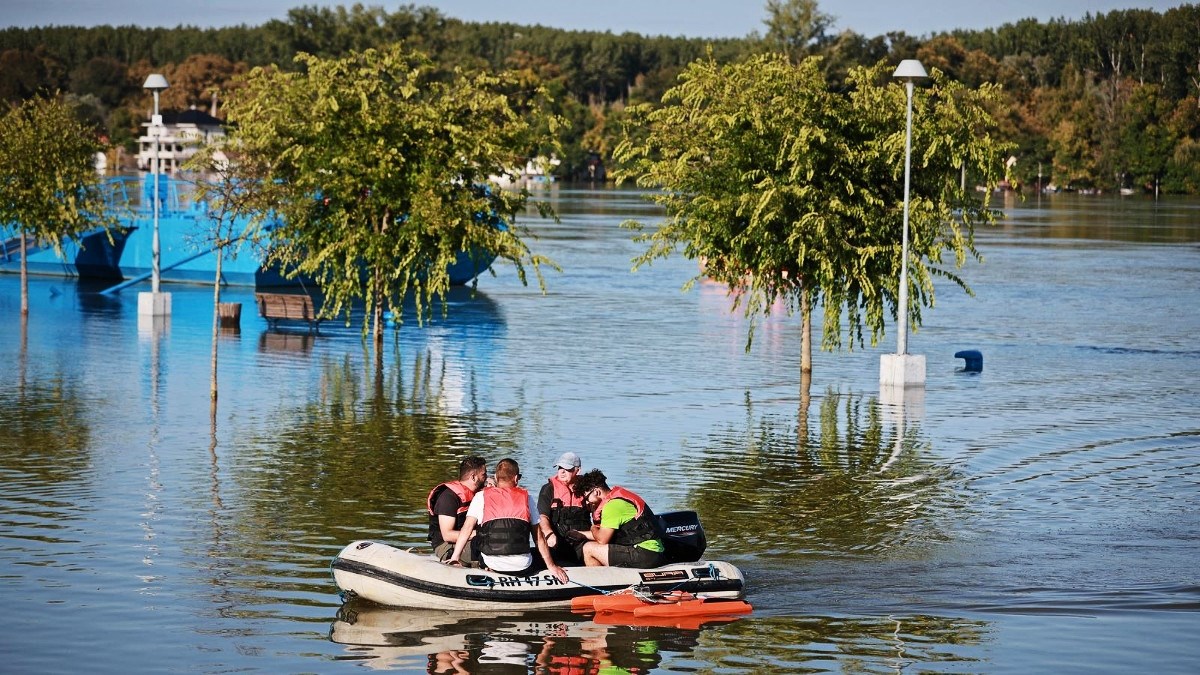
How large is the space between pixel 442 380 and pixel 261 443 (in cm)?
800

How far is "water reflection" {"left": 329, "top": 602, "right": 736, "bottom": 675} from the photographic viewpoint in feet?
45.5

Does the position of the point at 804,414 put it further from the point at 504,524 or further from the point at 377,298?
the point at 504,524

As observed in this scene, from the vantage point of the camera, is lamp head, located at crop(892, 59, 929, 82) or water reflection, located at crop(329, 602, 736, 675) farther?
lamp head, located at crop(892, 59, 929, 82)

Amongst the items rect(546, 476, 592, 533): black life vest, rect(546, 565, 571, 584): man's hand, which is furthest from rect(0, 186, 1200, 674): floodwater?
rect(546, 476, 592, 533): black life vest

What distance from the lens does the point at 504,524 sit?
50.6 feet

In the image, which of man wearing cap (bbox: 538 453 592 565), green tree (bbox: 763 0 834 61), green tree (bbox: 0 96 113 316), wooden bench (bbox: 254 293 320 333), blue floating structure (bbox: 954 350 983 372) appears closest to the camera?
man wearing cap (bbox: 538 453 592 565)

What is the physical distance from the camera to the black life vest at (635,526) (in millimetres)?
15859

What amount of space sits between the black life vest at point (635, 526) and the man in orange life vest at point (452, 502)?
129 centimetres

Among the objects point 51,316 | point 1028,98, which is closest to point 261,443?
point 51,316

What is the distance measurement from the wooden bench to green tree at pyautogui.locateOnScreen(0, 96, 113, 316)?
21.3 feet

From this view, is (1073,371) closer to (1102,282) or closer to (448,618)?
(448,618)

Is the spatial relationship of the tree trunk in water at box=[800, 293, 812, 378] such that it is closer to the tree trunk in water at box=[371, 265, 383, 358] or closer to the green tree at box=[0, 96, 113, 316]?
the tree trunk in water at box=[371, 265, 383, 358]

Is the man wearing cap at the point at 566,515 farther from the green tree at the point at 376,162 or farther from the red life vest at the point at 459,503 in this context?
the green tree at the point at 376,162

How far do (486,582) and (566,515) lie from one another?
1.42 m
